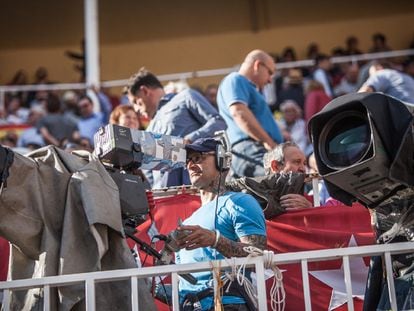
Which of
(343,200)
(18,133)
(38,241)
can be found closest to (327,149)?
(343,200)

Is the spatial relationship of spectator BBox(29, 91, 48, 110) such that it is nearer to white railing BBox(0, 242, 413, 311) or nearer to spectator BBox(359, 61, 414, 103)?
spectator BBox(359, 61, 414, 103)

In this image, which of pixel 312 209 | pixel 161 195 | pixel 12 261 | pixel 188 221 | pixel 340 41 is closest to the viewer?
pixel 12 261

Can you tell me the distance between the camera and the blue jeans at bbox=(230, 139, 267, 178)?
7.82 metres

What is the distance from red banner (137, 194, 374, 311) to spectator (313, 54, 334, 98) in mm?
9081

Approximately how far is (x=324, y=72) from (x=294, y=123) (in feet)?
9.12

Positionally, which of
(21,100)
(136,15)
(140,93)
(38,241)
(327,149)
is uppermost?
(136,15)

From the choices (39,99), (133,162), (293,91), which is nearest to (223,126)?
(133,162)

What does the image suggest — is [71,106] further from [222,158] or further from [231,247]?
[231,247]

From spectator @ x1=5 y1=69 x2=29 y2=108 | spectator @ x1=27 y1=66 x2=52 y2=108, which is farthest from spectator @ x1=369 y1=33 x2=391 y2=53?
spectator @ x1=5 y1=69 x2=29 y2=108

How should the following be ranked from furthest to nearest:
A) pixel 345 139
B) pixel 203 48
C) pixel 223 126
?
1. pixel 203 48
2. pixel 223 126
3. pixel 345 139

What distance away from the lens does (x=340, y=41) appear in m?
19.1

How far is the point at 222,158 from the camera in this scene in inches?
217

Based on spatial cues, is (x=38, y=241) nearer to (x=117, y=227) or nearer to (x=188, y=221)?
(x=117, y=227)

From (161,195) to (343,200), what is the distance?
2.22 metres
